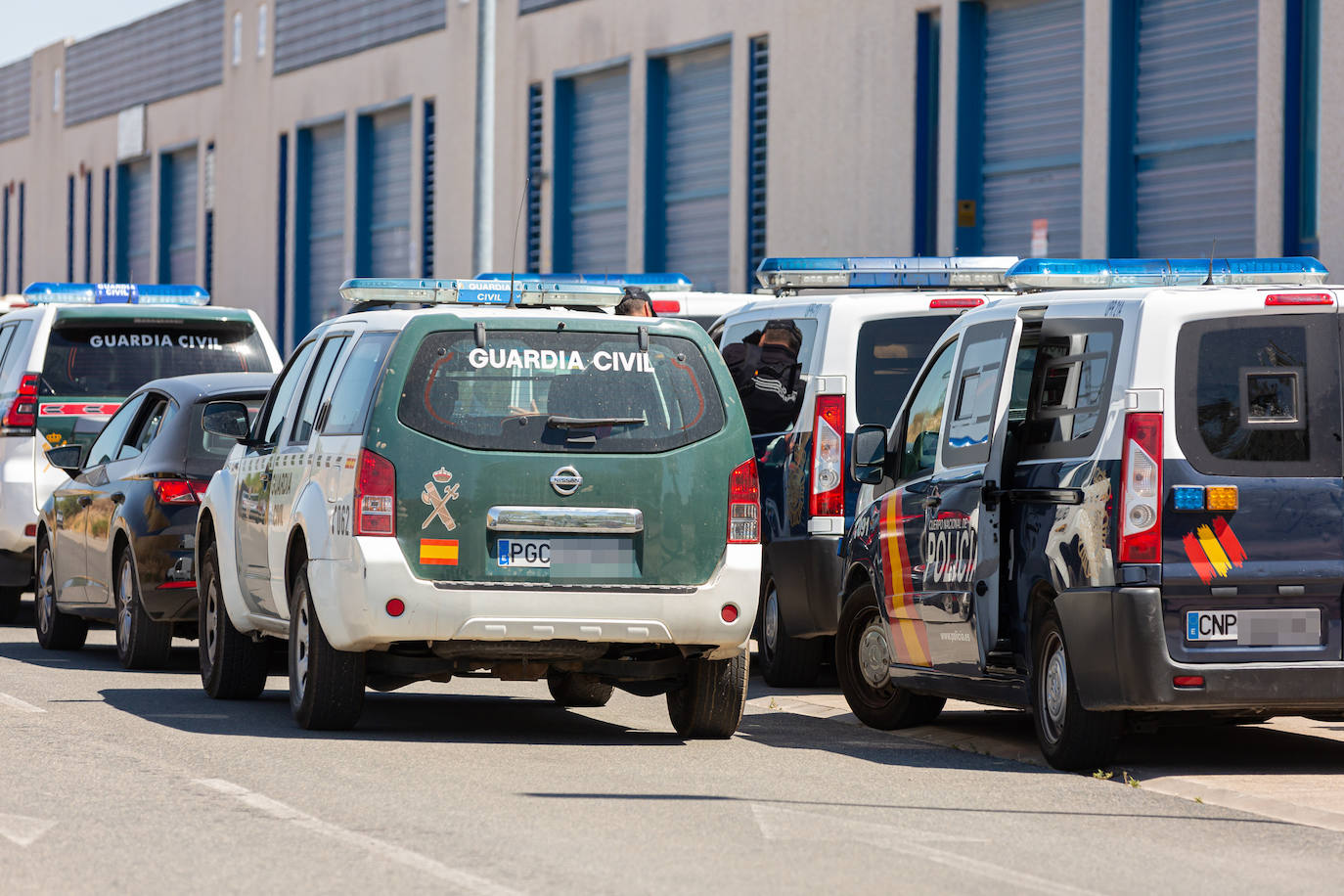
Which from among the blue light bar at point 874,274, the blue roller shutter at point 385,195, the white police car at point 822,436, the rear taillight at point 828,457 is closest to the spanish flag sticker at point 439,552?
the white police car at point 822,436

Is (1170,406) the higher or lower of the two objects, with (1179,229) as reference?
lower

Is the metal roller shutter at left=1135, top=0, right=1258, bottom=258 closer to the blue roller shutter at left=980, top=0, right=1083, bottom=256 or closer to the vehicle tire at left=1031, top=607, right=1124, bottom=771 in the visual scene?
the blue roller shutter at left=980, top=0, right=1083, bottom=256

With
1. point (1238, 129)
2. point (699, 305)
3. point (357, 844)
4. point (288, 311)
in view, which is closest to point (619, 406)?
point (357, 844)

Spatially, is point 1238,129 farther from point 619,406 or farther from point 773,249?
point 619,406

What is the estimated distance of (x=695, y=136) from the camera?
103ft

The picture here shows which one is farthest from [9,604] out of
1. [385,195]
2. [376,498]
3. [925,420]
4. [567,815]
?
[385,195]

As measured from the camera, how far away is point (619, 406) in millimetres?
10414

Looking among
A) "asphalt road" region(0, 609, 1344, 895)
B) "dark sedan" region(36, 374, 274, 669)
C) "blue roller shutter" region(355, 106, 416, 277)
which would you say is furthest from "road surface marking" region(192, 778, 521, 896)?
"blue roller shutter" region(355, 106, 416, 277)

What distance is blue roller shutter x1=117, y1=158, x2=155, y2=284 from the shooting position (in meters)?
51.2

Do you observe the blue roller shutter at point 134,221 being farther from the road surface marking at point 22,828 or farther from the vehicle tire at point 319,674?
the road surface marking at point 22,828

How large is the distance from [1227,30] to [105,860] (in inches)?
678

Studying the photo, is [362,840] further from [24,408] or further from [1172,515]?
[24,408]

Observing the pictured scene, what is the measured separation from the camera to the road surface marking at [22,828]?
305 inches

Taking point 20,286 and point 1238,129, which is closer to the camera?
point 1238,129
